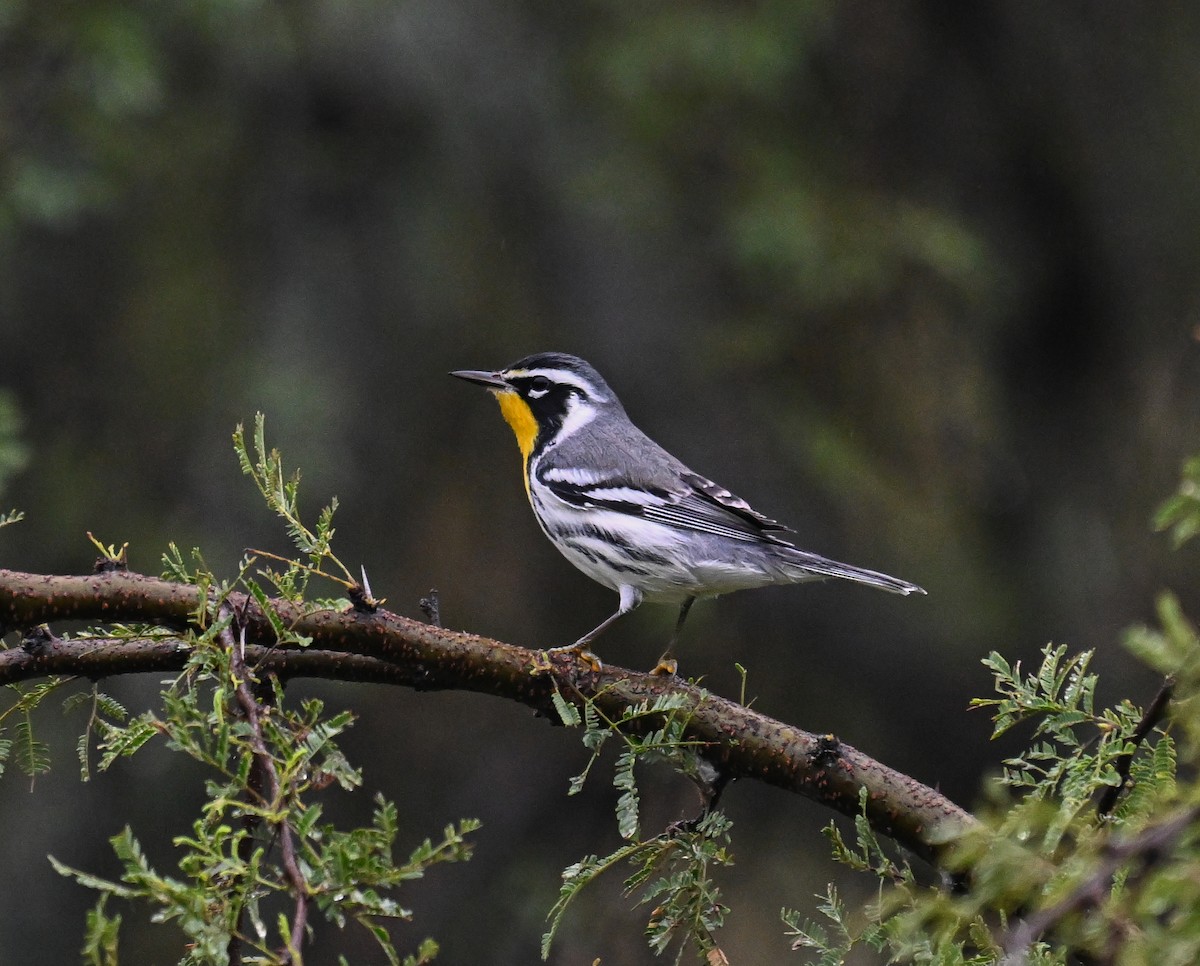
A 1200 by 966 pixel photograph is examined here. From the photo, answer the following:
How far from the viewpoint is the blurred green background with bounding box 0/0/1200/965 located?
5648mm

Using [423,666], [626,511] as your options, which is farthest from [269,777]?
[626,511]

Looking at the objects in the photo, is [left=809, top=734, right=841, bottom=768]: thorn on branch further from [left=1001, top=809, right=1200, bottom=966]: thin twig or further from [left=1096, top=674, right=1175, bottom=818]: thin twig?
[left=1001, top=809, right=1200, bottom=966]: thin twig

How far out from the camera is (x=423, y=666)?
8.23ft

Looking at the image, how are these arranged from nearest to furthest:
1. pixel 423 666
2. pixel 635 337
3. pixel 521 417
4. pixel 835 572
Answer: pixel 423 666
pixel 835 572
pixel 521 417
pixel 635 337

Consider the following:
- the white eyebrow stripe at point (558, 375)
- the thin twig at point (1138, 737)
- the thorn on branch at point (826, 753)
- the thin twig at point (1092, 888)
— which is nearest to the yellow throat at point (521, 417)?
the white eyebrow stripe at point (558, 375)

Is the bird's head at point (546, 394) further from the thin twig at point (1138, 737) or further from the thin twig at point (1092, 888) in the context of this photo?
the thin twig at point (1092, 888)

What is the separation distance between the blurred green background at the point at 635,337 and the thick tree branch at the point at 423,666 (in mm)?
2947

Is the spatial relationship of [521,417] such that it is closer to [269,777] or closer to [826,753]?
[826,753]

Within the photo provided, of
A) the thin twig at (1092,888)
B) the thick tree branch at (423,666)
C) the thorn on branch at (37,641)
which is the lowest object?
the thorn on branch at (37,641)

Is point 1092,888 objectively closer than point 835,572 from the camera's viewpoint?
Yes

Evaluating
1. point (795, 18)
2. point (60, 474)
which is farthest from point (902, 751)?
point (60, 474)

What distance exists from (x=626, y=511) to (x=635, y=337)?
5.93 ft

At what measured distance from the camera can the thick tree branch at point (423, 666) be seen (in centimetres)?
234

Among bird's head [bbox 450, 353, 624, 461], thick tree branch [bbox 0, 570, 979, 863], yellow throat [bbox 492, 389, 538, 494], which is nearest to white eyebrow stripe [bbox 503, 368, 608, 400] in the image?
bird's head [bbox 450, 353, 624, 461]
